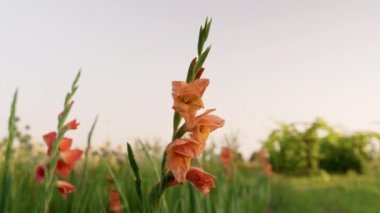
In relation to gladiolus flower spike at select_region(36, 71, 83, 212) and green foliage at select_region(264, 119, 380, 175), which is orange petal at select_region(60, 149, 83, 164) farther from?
green foliage at select_region(264, 119, 380, 175)

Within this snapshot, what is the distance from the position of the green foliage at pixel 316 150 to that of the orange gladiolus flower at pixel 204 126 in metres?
A: 11.6

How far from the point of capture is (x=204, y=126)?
943mm

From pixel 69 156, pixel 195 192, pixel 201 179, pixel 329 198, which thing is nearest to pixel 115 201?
pixel 195 192

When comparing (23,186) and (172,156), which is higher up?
(172,156)

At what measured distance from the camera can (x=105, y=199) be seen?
279 centimetres

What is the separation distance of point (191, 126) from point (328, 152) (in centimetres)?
1262

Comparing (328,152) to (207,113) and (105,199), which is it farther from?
(207,113)

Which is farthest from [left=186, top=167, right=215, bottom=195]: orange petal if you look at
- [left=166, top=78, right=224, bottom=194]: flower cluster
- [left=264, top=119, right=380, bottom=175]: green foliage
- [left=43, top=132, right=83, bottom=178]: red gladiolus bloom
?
[left=264, top=119, right=380, bottom=175]: green foliage

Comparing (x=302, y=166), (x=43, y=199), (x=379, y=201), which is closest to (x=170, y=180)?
(x=43, y=199)

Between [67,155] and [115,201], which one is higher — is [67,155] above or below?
above

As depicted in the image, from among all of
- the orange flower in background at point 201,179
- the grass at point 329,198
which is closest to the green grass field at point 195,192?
the grass at point 329,198

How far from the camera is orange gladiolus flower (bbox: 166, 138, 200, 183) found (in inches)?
34.5

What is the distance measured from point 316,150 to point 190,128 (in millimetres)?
12009

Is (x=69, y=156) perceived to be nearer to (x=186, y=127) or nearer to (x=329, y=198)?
(x=186, y=127)
